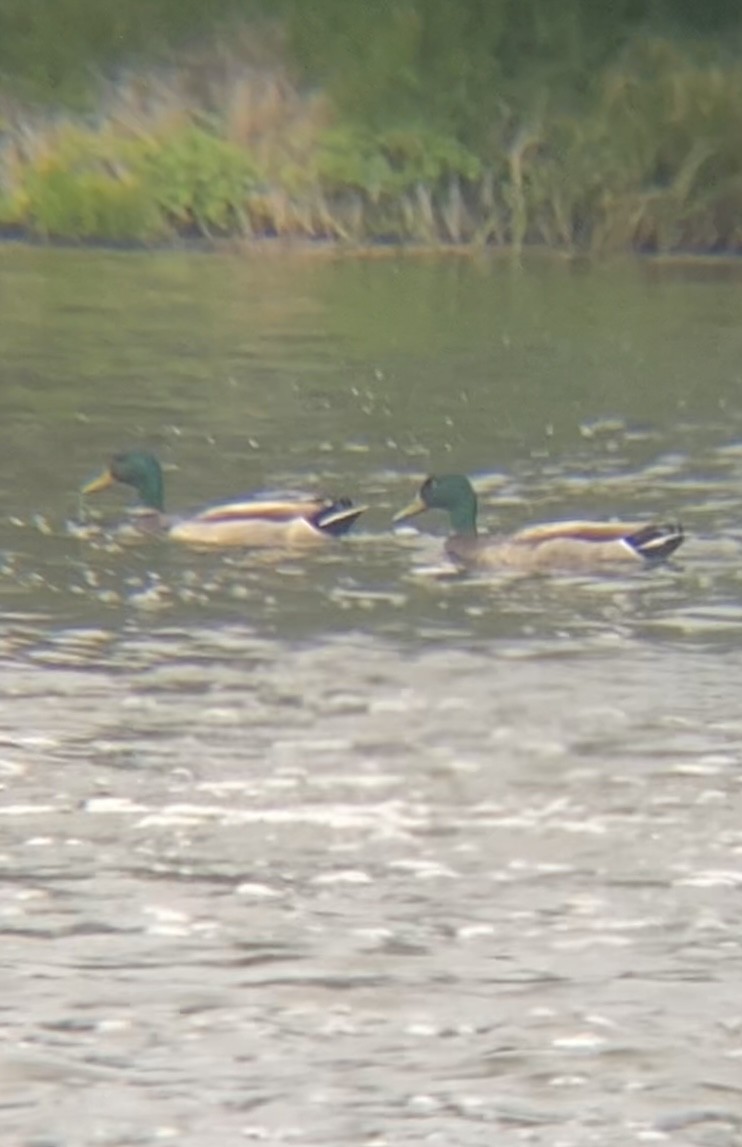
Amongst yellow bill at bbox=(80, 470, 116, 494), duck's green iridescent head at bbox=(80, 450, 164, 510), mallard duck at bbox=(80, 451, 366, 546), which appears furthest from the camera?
yellow bill at bbox=(80, 470, 116, 494)

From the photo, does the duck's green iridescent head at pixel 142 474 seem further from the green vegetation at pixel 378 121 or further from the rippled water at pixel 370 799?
the green vegetation at pixel 378 121

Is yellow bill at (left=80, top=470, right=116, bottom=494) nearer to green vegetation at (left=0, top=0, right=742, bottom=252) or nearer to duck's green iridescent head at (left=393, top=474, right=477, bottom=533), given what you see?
duck's green iridescent head at (left=393, top=474, right=477, bottom=533)

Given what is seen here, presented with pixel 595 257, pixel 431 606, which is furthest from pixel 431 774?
pixel 595 257

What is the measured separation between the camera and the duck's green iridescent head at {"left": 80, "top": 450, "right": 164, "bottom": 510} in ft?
47.5

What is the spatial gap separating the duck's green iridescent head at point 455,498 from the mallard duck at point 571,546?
8.1 inches

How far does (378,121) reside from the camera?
30.6m

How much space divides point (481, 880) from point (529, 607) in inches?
164

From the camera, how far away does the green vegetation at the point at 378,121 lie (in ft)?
95.7

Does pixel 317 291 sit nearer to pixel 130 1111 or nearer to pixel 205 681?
pixel 205 681

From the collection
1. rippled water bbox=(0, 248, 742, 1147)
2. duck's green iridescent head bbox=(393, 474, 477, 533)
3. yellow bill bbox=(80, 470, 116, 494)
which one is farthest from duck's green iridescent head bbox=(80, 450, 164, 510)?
duck's green iridescent head bbox=(393, 474, 477, 533)

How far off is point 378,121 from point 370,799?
856 inches

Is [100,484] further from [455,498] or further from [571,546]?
[571,546]

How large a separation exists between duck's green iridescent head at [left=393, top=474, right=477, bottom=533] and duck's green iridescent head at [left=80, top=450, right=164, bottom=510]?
130cm

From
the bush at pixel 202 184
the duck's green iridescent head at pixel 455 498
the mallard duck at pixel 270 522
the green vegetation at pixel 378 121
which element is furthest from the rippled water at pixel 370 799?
the bush at pixel 202 184
